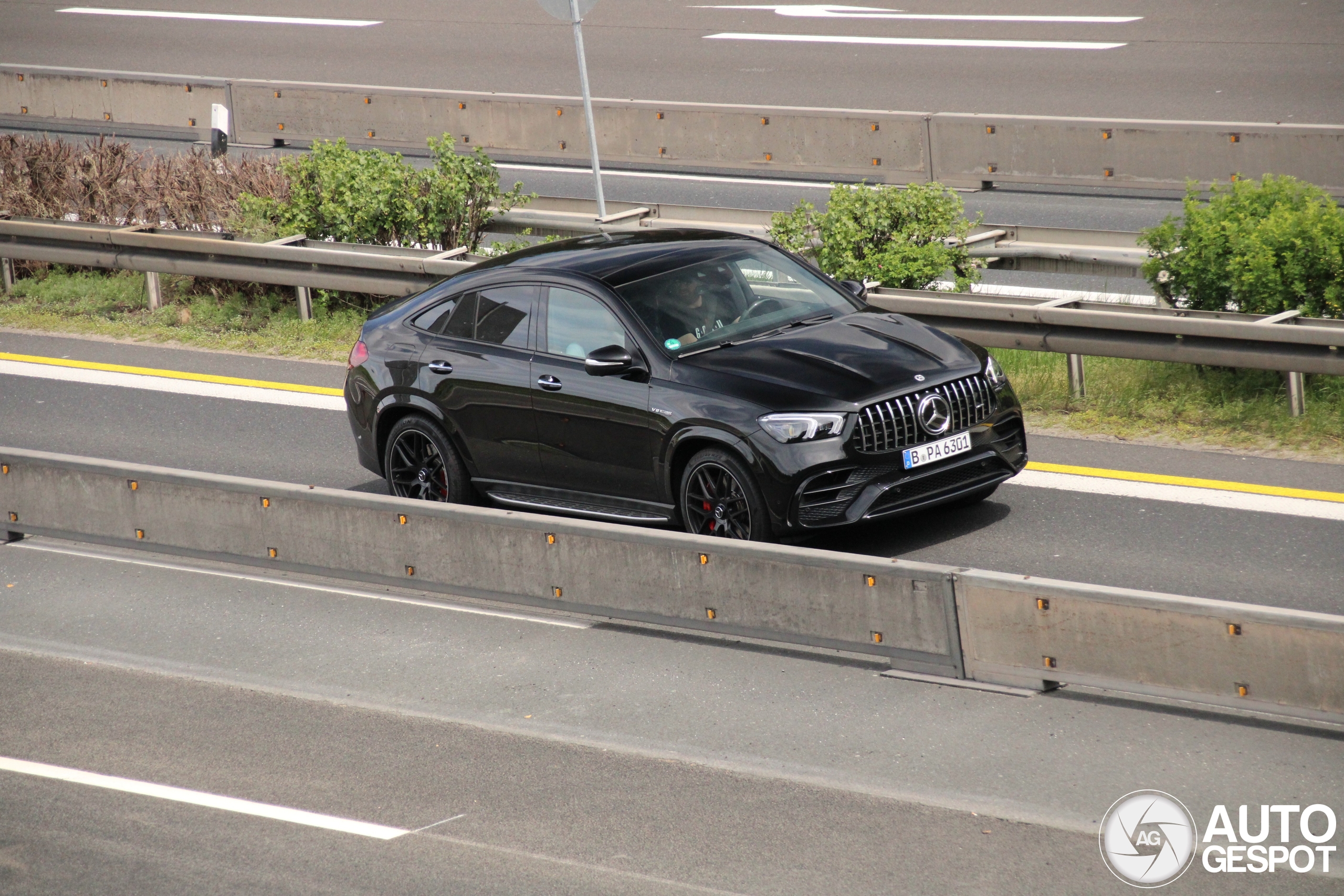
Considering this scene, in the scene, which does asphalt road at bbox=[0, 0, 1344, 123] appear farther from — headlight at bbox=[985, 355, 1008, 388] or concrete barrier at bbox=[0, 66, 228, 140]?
headlight at bbox=[985, 355, 1008, 388]

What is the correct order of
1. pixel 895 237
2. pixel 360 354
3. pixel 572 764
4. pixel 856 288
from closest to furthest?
pixel 572 764, pixel 856 288, pixel 360 354, pixel 895 237

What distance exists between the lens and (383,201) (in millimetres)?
16469

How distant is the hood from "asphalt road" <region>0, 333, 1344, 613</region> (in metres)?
1.05

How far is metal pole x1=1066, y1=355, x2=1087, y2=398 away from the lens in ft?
41.2

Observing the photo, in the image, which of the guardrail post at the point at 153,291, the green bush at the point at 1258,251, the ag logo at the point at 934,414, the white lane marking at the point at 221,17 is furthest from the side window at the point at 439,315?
the white lane marking at the point at 221,17

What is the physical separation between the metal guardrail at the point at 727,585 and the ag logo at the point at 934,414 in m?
1.42

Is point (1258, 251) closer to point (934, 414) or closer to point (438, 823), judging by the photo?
point (934, 414)

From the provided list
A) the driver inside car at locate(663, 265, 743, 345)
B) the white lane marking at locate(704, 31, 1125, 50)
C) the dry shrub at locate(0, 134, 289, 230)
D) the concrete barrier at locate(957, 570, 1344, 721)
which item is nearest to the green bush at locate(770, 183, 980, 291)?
the driver inside car at locate(663, 265, 743, 345)

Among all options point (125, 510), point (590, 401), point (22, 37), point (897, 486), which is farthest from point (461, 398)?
point (22, 37)

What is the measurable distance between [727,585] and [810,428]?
3.41ft

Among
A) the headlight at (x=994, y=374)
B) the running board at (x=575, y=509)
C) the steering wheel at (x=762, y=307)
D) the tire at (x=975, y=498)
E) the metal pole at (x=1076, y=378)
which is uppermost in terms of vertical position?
the steering wheel at (x=762, y=307)

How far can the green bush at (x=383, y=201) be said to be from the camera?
54.1 ft

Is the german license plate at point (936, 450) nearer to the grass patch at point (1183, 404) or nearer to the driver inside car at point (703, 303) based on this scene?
the driver inside car at point (703, 303)

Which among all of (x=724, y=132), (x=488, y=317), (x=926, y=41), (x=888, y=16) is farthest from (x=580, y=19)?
(x=888, y=16)
